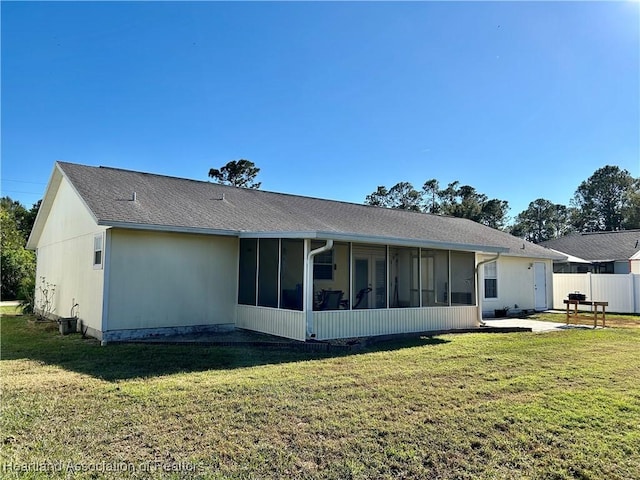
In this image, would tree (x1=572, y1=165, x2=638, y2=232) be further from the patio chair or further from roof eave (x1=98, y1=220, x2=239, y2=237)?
roof eave (x1=98, y1=220, x2=239, y2=237)

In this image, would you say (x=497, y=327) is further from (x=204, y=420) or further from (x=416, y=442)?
(x=204, y=420)

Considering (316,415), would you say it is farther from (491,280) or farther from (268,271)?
(491,280)

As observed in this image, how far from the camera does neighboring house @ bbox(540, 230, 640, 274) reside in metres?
20.0

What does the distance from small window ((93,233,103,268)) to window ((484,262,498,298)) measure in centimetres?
1262

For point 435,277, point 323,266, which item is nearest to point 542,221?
point 435,277

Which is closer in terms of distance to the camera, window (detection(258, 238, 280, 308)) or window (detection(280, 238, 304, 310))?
window (detection(280, 238, 304, 310))

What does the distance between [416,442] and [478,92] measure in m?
11.4

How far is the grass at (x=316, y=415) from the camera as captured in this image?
134 inches

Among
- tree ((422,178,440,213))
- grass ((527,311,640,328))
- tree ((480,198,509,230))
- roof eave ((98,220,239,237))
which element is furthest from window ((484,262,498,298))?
tree ((480,198,509,230))

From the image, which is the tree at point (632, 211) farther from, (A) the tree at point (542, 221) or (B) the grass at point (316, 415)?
(B) the grass at point (316, 415)

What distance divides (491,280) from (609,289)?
5.55 metres

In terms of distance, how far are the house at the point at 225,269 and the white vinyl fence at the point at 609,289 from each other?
883cm

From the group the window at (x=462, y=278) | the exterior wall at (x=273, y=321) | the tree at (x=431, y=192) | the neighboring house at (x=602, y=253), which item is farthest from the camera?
the tree at (x=431, y=192)

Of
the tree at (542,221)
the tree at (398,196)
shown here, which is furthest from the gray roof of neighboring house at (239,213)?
the tree at (542,221)
